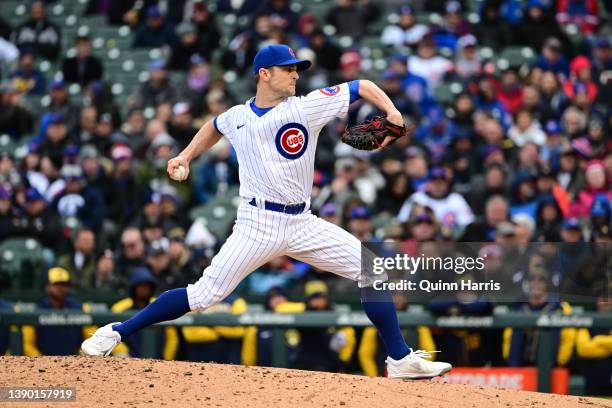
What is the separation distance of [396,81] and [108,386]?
254 inches

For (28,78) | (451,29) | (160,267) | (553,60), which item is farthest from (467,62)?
(28,78)

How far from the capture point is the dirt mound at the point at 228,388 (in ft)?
19.2

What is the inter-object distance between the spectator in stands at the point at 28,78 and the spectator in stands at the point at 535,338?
719 centimetres

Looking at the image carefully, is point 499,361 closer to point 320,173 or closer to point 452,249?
point 452,249

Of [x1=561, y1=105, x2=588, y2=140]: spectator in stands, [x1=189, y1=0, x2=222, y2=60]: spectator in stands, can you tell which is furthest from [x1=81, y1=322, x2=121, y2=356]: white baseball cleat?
[x1=189, y1=0, x2=222, y2=60]: spectator in stands

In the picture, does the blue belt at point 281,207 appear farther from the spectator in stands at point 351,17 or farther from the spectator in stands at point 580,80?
the spectator in stands at point 351,17

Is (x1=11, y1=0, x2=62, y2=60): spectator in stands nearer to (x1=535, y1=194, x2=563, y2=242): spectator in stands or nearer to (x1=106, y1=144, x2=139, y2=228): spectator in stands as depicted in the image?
(x1=106, y1=144, x2=139, y2=228): spectator in stands

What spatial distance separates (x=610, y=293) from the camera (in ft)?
28.4

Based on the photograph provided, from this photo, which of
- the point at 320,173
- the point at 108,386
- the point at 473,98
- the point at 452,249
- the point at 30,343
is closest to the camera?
the point at 108,386

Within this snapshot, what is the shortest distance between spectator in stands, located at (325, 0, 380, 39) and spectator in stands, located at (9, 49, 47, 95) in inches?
132

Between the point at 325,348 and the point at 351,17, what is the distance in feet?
18.3

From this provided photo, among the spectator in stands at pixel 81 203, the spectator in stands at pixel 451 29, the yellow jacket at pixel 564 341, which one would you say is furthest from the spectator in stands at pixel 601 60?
the spectator in stands at pixel 81 203

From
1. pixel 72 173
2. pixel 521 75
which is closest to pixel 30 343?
pixel 72 173

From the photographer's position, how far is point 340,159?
11078mm
